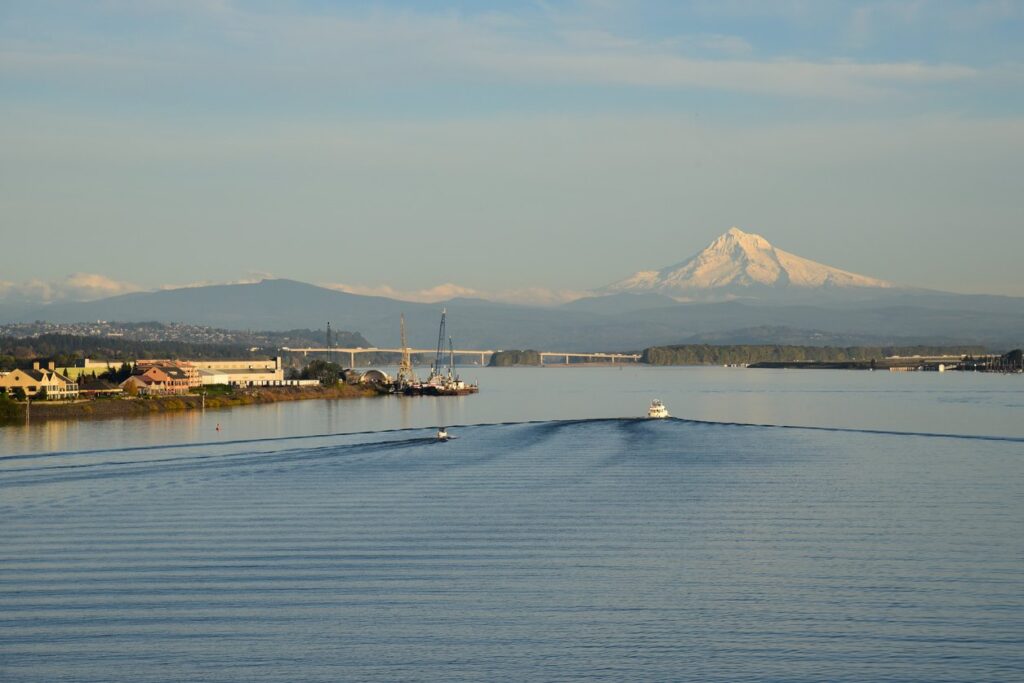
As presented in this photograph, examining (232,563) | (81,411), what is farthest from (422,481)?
(81,411)

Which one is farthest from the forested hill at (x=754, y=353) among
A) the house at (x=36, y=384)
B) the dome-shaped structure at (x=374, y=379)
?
the house at (x=36, y=384)

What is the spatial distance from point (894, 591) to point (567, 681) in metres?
3.92

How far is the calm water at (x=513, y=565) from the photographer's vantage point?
921 cm

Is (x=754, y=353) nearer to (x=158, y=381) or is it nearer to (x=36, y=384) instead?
(x=158, y=381)

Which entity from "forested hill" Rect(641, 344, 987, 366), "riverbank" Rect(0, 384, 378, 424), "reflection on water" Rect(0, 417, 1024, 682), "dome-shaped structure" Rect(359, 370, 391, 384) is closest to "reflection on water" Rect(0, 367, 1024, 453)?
"riverbank" Rect(0, 384, 378, 424)

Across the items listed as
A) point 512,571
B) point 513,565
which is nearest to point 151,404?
point 513,565

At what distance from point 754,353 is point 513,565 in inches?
6129

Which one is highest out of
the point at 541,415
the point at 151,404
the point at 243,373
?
the point at 243,373

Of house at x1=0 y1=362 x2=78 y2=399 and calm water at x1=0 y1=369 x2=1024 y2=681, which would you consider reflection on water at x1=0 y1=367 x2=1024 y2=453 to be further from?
house at x1=0 y1=362 x2=78 y2=399

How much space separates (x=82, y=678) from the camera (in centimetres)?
863

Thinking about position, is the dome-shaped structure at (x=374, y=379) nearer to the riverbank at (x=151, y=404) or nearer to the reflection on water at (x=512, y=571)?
the riverbank at (x=151, y=404)

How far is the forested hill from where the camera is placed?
6442 inches

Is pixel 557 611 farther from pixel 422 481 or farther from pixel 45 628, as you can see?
pixel 422 481

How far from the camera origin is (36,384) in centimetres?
4947
